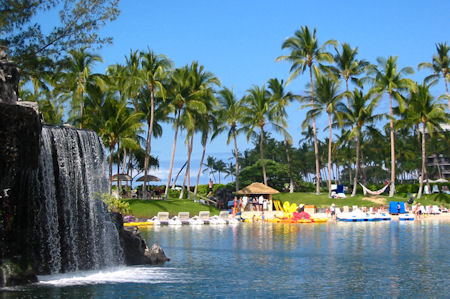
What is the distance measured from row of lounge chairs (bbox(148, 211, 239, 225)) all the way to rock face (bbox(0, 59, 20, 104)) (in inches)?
921

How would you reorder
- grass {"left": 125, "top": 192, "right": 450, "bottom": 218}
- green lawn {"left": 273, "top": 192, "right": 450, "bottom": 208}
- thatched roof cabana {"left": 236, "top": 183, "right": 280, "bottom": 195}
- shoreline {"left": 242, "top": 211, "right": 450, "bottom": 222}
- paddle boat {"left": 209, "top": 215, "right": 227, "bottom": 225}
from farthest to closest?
1. thatched roof cabana {"left": 236, "top": 183, "right": 280, "bottom": 195}
2. green lawn {"left": 273, "top": 192, "right": 450, "bottom": 208}
3. shoreline {"left": 242, "top": 211, "right": 450, "bottom": 222}
4. grass {"left": 125, "top": 192, "right": 450, "bottom": 218}
5. paddle boat {"left": 209, "top": 215, "right": 227, "bottom": 225}

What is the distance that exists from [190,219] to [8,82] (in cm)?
2553

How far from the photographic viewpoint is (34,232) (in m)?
15.6

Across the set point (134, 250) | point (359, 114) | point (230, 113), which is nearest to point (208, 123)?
point (230, 113)

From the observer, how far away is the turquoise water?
537 inches

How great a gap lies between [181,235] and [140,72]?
19513 mm

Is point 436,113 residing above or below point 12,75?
above

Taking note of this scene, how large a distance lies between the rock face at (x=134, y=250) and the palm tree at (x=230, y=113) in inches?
1424

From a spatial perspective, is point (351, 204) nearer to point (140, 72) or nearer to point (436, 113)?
point (436, 113)

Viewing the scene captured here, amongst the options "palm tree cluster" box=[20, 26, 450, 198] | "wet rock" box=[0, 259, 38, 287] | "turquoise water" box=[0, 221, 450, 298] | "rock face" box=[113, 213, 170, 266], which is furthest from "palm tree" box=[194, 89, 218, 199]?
"wet rock" box=[0, 259, 38, 287]

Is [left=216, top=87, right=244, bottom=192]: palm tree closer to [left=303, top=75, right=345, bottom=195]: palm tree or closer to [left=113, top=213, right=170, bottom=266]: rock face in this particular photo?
[left=303, top=75, right=345, bottom=195]: palm tree

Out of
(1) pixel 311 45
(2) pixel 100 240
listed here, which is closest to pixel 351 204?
(1) pixel 311 45

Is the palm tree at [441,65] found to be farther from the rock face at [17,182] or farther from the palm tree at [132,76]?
the rock face at [17,182]

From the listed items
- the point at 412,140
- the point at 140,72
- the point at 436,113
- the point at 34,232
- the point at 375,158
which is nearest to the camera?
the point at 34,232
